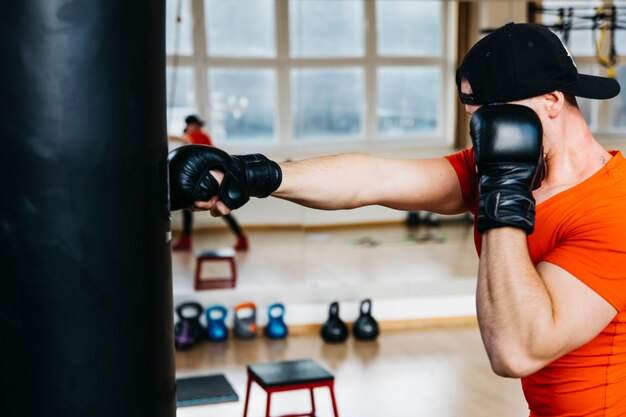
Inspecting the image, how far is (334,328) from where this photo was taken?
18.0 ft

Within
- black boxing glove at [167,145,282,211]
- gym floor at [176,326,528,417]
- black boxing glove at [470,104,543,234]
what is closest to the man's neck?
black boxing glove at [470,104,543,234]

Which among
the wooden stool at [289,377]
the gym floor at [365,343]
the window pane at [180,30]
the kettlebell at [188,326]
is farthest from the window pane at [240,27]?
the wooden stool at [289,377]

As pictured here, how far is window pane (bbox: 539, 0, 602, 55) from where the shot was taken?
6.43 meters

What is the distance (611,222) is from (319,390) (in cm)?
334

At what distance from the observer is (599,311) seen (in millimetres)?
1375

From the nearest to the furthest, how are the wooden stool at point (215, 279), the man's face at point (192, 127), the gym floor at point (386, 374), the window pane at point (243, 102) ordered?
the gym floor at point (386, 374)
the man's face at point (192, 127)
the wooden stool at point (215, 279)
the window pane at point (243, 102)

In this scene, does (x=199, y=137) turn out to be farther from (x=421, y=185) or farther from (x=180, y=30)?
(x=421, y=185)

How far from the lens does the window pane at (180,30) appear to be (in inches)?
215

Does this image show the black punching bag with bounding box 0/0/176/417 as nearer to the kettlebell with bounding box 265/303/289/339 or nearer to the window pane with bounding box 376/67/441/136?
the kettlebell with bounding box 265/303/289/339

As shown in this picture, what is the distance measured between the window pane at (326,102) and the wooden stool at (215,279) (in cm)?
102

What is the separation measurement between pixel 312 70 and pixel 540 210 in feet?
14.9

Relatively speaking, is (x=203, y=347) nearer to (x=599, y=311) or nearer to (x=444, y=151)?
(x=444, y=151)

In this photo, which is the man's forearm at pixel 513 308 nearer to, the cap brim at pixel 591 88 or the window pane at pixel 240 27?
the cap brim at pixel 591 88

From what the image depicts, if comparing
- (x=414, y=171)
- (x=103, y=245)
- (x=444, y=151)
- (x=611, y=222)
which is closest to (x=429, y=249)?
(x=444, y=151)
